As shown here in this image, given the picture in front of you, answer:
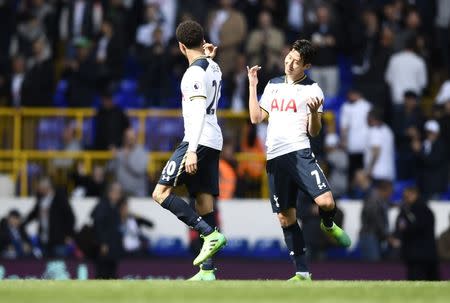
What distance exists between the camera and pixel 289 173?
639 inches

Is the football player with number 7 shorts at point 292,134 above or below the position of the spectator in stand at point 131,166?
above

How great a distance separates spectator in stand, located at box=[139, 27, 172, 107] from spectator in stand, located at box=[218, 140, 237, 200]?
220 cm

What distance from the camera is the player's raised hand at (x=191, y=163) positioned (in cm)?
1564

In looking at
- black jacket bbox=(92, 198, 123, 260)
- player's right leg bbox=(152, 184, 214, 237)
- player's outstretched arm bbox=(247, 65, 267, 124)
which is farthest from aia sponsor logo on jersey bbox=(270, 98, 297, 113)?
black jacket bbox=(92, 198, 123, 260)

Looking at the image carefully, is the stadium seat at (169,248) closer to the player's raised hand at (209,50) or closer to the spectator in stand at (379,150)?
the spectator in stand at (379,150)

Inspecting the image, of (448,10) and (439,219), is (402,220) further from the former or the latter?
(448,10)

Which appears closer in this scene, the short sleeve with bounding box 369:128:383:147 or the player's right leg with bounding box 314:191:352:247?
the player's right leg with bounding box 314:191:352:247

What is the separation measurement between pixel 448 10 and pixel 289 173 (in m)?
13.8

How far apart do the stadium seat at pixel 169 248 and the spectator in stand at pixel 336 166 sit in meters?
2.66

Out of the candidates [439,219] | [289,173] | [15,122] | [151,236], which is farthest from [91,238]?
[289,173]

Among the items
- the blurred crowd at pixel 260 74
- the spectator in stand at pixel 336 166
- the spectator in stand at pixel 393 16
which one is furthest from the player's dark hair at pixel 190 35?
the spectator in stand at pixel 393 16

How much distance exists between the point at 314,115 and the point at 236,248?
32.6ft

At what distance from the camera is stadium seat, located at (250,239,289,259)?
83.1 ft

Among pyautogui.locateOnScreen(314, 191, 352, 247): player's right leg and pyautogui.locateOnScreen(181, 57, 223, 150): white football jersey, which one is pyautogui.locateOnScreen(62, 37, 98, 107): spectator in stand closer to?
pyautogui.locateOnScreen(181, 57, 223, 150): white football jersey
